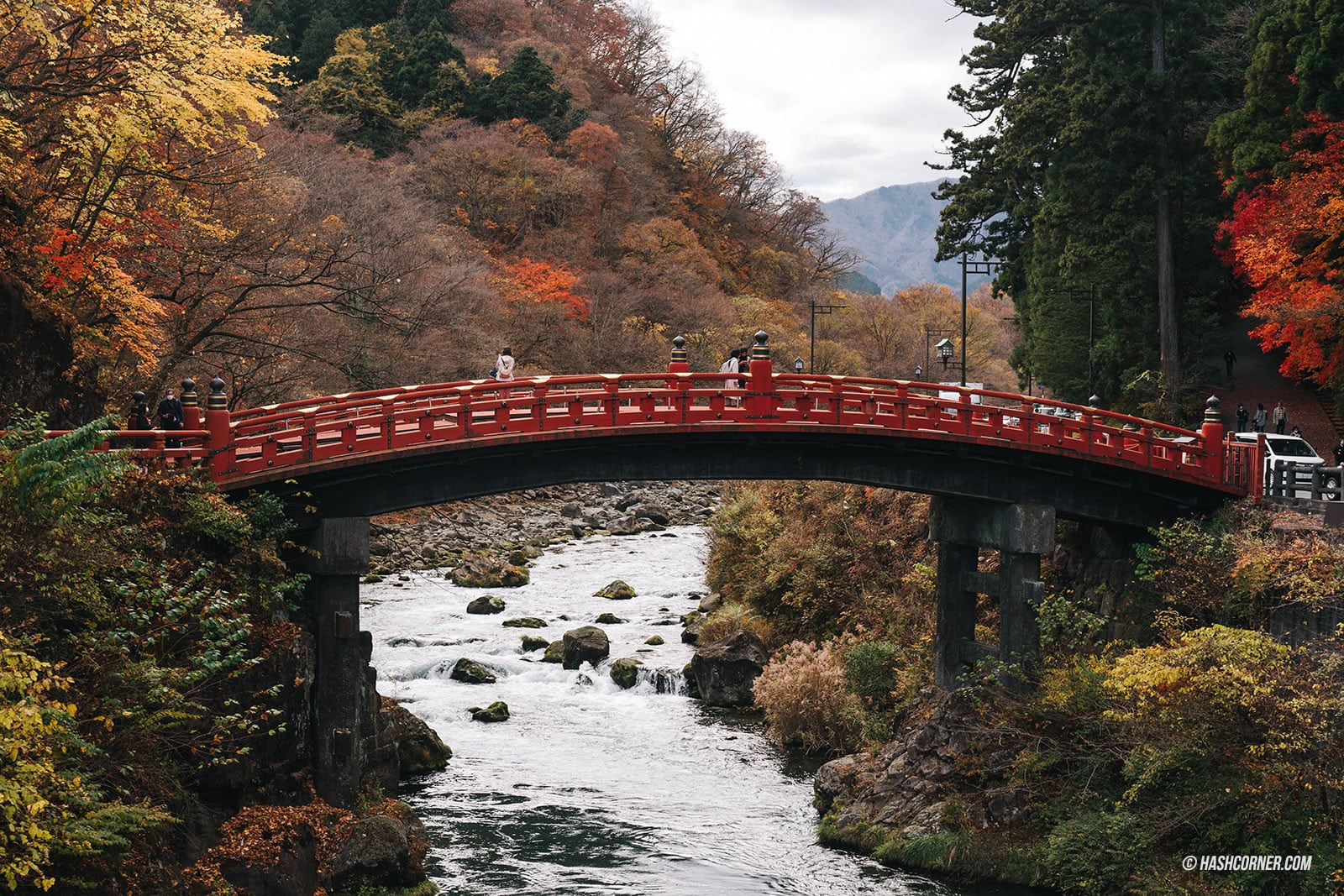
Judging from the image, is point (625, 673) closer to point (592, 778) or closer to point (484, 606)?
point (592, 778)

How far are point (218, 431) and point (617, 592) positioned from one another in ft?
77.5

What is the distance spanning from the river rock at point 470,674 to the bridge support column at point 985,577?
12669 millimetres

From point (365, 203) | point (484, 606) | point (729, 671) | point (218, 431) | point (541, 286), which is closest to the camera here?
point (218, 431)

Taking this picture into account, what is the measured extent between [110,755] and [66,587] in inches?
93.8

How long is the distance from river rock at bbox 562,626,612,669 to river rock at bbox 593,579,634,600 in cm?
757

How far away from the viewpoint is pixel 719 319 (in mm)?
69812

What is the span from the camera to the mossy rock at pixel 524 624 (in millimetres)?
39156

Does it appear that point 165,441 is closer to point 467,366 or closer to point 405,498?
point 405,498

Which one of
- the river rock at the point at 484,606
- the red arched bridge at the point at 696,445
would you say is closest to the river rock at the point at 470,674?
the river rock at the point at 484,606

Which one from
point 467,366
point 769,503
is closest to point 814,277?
point 467,366

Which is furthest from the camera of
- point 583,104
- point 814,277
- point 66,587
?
point 814,277

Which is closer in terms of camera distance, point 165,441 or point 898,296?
point 165,441

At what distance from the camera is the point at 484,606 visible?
4100 centimetres

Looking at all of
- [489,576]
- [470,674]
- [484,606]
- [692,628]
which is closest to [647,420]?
[470,674]
